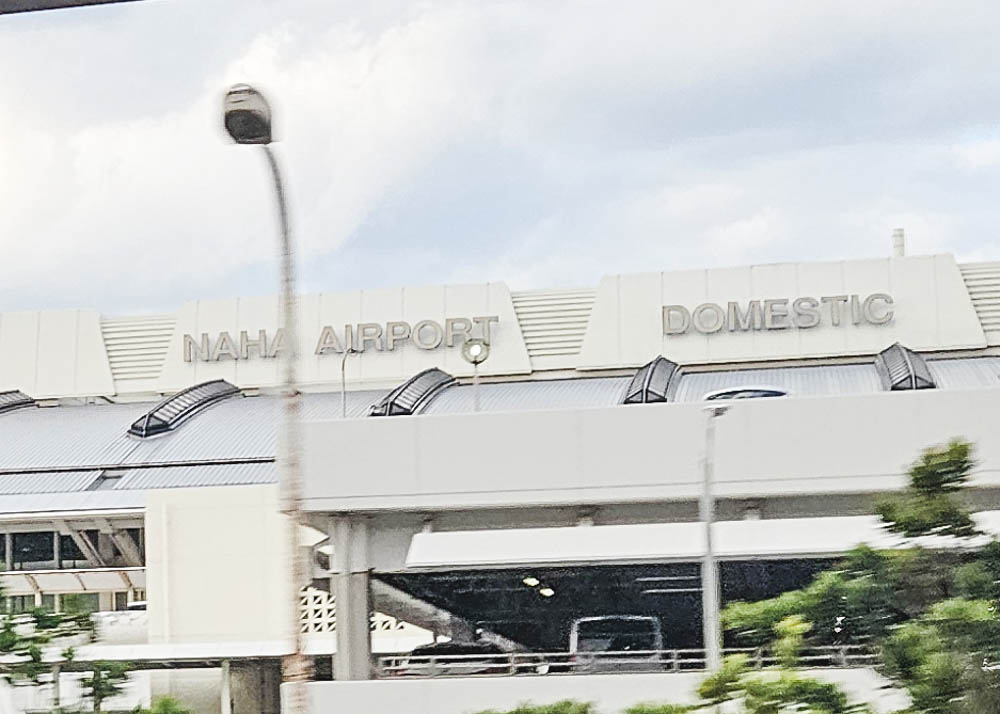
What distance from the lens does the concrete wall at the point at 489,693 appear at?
3.85 metres

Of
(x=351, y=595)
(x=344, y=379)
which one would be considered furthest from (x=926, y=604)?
(x=344, y=379)

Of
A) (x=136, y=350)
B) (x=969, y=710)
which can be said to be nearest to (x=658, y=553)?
(x=969, y=710)

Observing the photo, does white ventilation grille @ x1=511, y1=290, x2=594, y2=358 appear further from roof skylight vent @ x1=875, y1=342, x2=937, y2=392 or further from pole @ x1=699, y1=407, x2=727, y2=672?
pole @ x1=699, y1=407, x2=727, y2=672

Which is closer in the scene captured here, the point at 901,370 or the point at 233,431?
the point at 901,370

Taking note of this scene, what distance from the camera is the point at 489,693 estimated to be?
13.1 ft

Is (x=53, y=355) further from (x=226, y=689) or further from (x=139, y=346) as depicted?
(x=226, y=689)

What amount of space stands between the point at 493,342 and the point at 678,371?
162 centimetres

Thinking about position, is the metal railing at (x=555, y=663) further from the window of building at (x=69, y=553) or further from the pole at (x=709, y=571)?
A: the window of building at (x=69, y=553)

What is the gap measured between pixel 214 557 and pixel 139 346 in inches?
170

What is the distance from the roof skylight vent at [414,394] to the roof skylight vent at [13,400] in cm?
310

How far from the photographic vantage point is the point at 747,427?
3895 millimetres

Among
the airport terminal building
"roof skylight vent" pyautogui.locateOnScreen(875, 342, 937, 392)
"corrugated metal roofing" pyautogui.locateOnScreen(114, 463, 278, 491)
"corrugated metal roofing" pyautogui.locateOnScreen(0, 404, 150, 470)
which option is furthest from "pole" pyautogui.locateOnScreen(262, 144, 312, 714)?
"corrugated metal roofing" pyautogui.locateOnScreen(0, 404, 150, 470)

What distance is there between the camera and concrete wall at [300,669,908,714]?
385cm

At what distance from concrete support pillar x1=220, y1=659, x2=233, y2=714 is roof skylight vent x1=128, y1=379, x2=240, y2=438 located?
4807 mm
